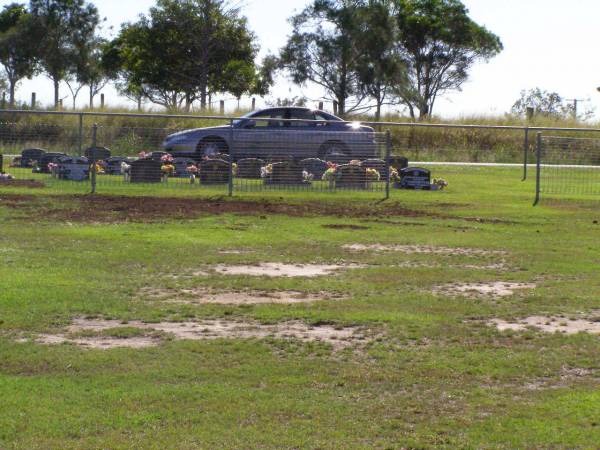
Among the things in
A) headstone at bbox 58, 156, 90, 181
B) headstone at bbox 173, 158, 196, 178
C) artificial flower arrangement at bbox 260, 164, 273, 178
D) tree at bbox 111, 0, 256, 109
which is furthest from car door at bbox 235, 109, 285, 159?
tree at bbox 111, 0, 256, 109

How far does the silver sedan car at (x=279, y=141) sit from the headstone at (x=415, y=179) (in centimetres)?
134

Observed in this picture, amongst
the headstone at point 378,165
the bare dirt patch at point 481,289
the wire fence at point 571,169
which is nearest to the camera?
the bare dirt patch at point 481,289

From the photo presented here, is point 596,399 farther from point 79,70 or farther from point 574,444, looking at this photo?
point 79,70

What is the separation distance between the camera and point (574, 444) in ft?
21.1

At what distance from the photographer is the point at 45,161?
28.6 metres

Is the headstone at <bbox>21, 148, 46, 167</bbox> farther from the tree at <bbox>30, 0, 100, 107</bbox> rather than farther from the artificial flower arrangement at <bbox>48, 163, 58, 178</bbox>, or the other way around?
the tree at <bbox>30, 0, 100, 107</bbox>

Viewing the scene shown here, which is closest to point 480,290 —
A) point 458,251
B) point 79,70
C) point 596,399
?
point 458,251

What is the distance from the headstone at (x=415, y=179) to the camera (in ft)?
→ 88.2

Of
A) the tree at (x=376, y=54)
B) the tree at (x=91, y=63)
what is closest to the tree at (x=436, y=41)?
the tree at (x=376, y=54)

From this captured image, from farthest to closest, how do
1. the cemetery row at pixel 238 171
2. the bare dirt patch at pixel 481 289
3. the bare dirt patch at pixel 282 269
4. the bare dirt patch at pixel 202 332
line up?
1. the cemetery row at pixel 238 171
2. the bare dirt patch at pixel 282 269
3. the bare dirt patch at pixel 481 289
4. the bare dirt patch at pixel 202 332

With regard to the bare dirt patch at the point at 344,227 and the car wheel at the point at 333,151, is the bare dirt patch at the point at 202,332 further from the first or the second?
the car wheel at the point at 333,151

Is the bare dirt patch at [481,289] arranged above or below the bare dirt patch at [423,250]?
below

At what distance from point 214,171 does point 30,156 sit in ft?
21.5

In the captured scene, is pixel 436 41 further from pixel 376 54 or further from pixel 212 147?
pixel 212 147
